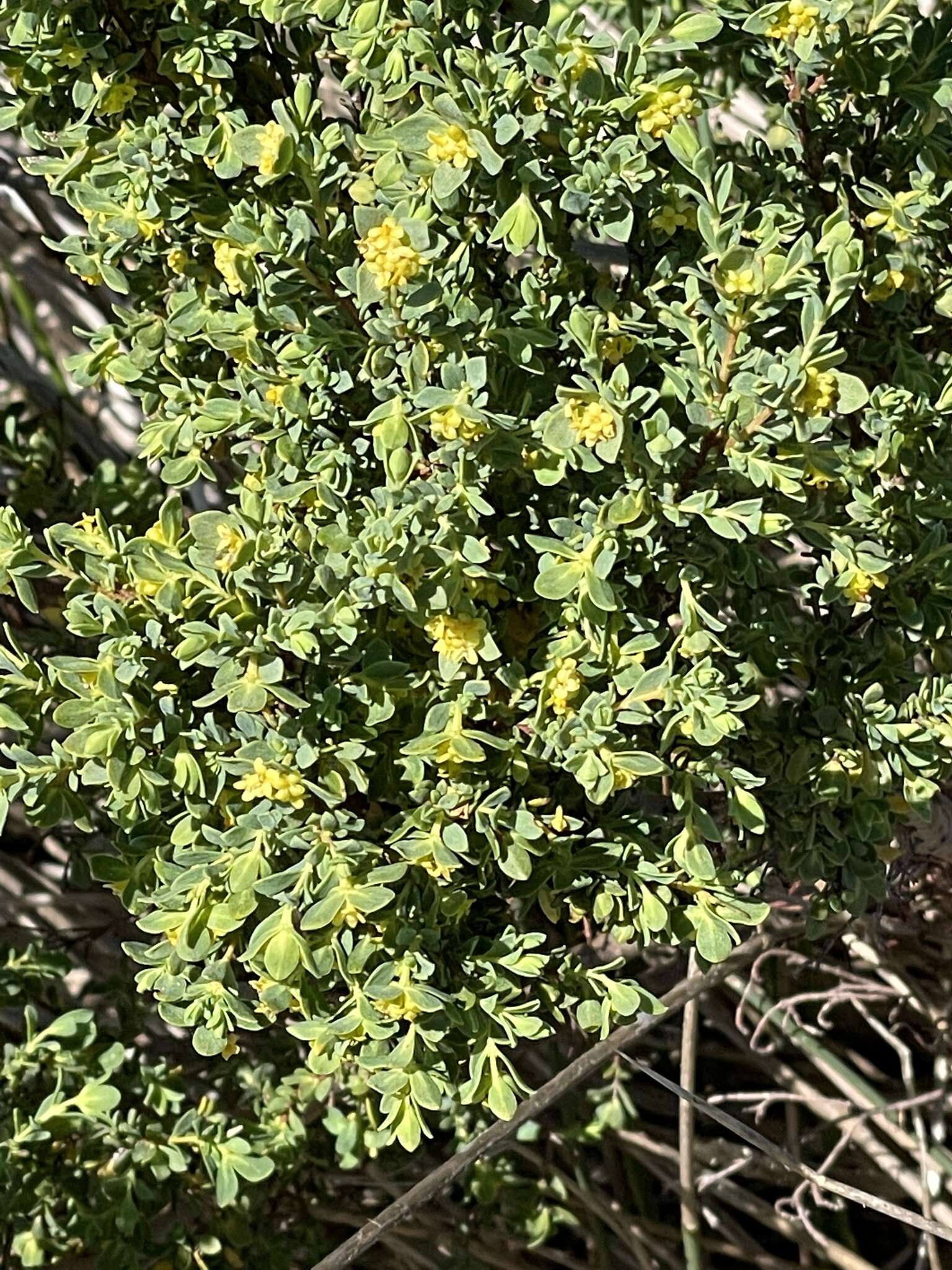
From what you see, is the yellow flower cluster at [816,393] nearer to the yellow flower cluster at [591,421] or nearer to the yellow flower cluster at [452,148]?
the yellow flower cluster at [591,421]

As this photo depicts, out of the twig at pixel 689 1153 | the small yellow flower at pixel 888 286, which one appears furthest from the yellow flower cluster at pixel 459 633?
the twig at pixel 689 1153

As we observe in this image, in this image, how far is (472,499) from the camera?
826 millimetres

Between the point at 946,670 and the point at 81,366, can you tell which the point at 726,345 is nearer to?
the point at 946,670

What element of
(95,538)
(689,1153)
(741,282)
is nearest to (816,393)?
(741,282)

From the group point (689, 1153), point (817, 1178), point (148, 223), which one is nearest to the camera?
point (148, 223)

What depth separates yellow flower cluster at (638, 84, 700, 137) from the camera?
82cm

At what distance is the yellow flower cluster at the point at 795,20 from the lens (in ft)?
2.80

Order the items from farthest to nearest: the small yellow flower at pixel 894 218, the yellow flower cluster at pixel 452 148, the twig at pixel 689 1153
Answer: the twig at pixel 689 1153 → the small yellow flower at pixel 894 218 → the yellow flower cluster at pixel 452 148

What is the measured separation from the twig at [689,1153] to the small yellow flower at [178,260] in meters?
0.80

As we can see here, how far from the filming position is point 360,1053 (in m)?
0.90

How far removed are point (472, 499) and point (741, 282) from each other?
20 centimetres

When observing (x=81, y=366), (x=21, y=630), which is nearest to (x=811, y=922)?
(x=81, y=366)

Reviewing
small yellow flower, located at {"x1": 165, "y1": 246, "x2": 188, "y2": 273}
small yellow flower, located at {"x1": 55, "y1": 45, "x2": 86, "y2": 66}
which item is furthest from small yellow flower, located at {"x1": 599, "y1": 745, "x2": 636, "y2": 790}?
small yellow flower, located at {"x1": 55, "y1": 45, "x2": 86, "y2": 66}

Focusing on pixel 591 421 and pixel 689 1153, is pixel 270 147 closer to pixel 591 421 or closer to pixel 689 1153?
pixel 591 421
